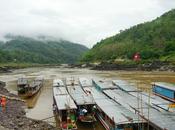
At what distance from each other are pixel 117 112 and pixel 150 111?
305cm

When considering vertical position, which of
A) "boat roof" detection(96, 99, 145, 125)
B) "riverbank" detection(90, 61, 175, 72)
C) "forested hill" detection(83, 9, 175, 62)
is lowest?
"boat roof" detection(96, 99, 145, 125)

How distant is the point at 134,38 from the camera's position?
184 metres

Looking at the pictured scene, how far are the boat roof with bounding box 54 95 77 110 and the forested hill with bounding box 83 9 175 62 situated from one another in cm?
9497

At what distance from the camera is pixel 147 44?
162 m

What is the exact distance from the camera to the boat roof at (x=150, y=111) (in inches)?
930

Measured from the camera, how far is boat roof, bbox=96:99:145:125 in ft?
82.5

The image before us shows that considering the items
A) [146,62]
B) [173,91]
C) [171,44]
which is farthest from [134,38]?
[173,91]

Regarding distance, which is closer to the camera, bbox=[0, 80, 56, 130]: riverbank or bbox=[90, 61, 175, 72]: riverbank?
bbox=[0, 80, 56, 130]: riverbank

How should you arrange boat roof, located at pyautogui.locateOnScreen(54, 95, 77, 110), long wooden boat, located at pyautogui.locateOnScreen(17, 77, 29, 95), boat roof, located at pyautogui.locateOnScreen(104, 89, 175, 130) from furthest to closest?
long wooden boat, located at pyautogui.locateOnScreen(17, 77, 29, 95) → boat roof, located at pyautogui.locateOnScreen(54, 95, 77, 110) → boat roof, located at pyautogui.locateOnScreen(104, 89, 175, 130)

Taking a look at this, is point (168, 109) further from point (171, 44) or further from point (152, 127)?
point (171, 44)

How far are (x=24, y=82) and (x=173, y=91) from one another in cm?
2890

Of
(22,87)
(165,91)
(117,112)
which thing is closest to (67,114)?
(117,112)

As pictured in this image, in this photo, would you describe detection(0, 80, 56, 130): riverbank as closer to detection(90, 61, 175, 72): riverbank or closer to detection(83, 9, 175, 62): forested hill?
detection(90, 61, 175, 72): riverbank

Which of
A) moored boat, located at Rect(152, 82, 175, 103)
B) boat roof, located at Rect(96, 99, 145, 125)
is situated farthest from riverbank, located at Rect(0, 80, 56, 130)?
moored boat, located at Rect(152, 82, 175, 103)
